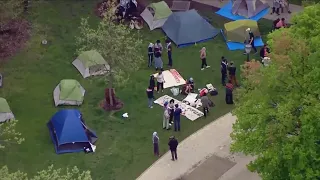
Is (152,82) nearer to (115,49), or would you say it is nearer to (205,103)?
(115,49)

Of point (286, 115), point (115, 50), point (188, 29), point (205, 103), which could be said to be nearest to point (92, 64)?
point (115, 50)

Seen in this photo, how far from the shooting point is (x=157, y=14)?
3275cm

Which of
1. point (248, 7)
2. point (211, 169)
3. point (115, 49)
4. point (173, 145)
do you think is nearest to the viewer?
point (173, 145)

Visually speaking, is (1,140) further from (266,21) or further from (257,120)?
(266,21)

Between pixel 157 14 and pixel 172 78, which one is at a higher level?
pixel 157 14

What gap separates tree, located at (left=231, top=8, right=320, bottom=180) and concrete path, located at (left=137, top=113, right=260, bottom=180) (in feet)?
13.4

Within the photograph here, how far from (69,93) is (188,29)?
26.0ft

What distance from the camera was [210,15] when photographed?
34.2 meters

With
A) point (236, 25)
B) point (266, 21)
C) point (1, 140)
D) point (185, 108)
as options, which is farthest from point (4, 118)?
point (266, 21)

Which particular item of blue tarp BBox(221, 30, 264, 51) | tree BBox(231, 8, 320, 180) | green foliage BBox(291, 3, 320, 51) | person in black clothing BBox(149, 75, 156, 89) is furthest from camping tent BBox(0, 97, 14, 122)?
green foliage BBox(291, 3, 320, 51)

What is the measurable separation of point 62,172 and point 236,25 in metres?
12.8

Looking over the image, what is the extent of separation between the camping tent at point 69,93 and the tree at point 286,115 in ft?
31.2

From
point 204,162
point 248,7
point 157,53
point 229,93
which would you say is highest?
point 248,7

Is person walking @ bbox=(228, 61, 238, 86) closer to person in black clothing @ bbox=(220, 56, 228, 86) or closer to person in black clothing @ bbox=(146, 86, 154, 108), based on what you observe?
person in black clothing @ bbox=(220, 56, 228, 86)
